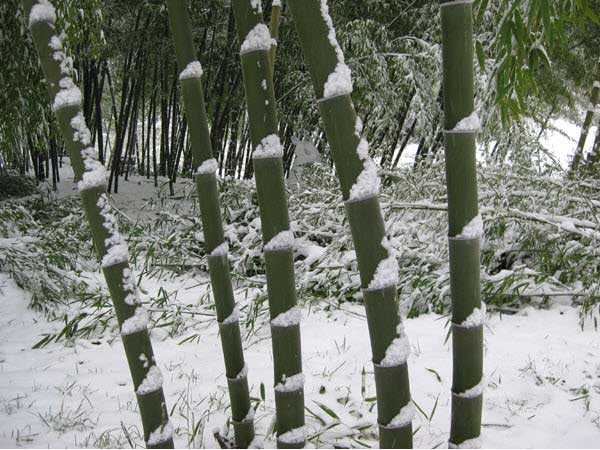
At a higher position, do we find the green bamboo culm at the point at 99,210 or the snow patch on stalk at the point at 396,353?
the green bamboo culm at the point at 99,210

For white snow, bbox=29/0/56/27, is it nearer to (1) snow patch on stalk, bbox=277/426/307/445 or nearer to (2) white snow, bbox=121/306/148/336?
(2) white snow, bbox=121/306/148/336

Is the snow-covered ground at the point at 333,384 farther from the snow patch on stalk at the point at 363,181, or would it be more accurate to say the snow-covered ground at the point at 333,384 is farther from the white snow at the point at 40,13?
the white snow at the point at 40,13

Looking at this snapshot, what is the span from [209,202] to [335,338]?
1473 mm

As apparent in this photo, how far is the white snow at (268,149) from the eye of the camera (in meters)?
0.92

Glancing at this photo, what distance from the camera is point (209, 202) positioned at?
1.14 m

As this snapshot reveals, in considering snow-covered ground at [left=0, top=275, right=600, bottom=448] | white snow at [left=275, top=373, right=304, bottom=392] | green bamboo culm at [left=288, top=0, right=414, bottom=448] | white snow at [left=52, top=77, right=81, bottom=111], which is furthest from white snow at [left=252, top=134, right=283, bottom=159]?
snow-covered ground at [left=0, top=275, right=600, bottom=448]

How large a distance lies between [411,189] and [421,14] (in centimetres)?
393

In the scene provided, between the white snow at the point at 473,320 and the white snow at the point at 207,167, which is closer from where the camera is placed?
the white snow at the point at 473,320

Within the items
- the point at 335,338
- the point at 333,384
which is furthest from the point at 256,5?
the point at 335,338

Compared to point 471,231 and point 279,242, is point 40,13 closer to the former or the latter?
point 279,242

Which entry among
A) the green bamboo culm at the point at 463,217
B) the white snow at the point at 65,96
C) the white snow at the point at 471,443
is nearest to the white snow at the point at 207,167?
the white snow at the point at 65,96

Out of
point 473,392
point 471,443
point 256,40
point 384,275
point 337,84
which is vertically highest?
point 256,40

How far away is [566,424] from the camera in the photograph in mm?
1580

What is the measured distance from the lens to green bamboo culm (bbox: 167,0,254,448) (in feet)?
3.46
